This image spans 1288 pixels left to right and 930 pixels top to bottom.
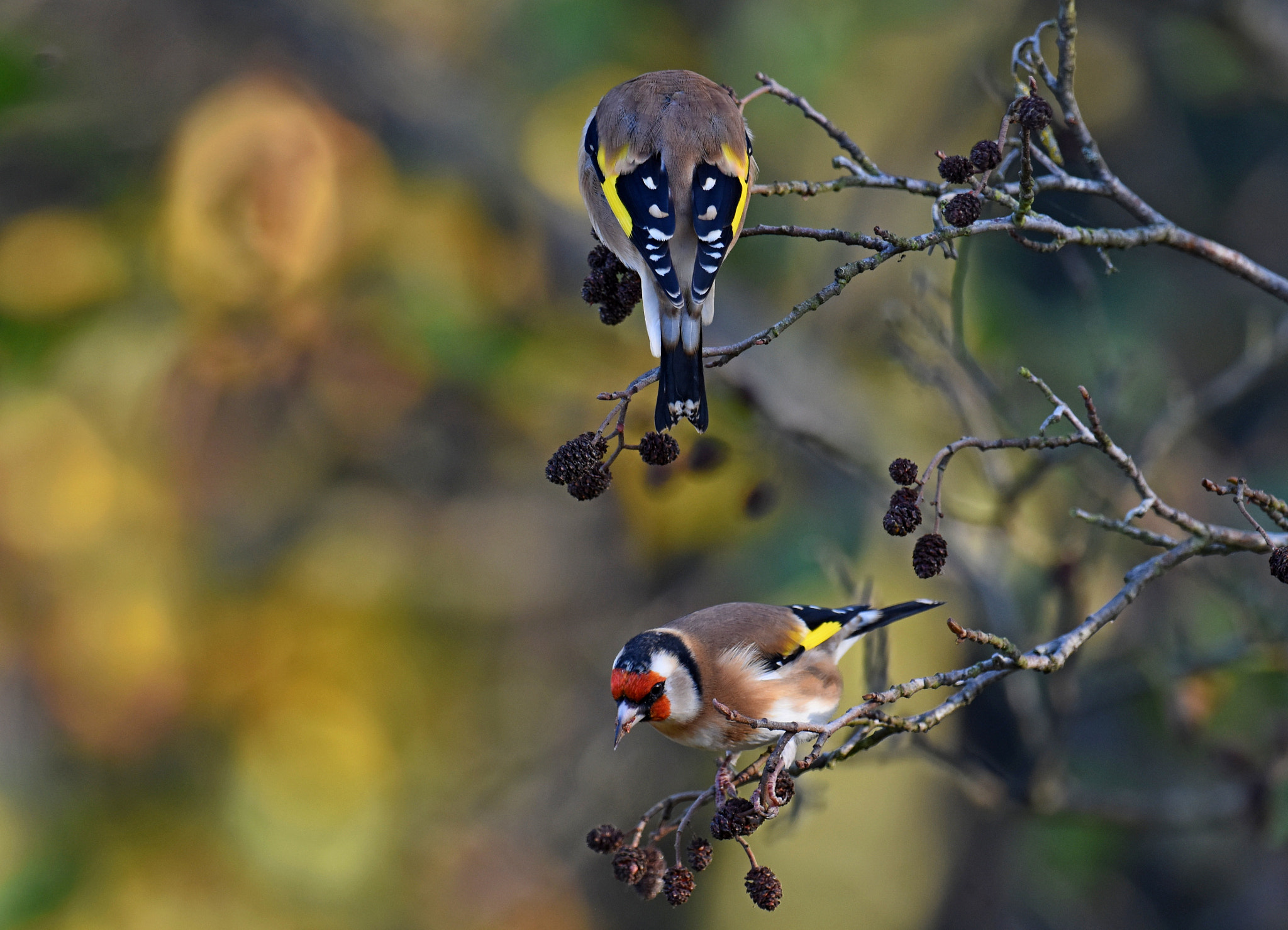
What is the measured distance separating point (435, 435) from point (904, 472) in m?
6.13

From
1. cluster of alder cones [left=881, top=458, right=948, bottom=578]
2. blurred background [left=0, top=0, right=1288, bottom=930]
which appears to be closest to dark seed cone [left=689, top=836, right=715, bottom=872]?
cluster of alder cones [left=881, top=458, right=948, bottom=578]

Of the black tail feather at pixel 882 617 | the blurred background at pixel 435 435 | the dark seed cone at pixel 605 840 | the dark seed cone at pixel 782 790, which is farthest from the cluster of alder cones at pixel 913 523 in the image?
the blurred background at pixel 435 435

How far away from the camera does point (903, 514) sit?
187 centimetres

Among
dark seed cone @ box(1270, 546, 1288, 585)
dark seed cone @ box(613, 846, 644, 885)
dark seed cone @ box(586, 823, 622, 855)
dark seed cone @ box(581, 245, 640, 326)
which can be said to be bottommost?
dark seed cone @ box(613, 846, 644, 885)

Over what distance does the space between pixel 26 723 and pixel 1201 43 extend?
8063mm

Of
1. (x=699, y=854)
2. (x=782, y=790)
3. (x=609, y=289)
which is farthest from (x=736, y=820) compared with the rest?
(x=609, y=289)

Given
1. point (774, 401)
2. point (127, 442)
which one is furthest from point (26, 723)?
point (774, 401)

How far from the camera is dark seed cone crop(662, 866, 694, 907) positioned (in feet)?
6.16

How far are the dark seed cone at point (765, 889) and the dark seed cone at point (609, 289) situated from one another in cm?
125

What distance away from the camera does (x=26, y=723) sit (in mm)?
7348

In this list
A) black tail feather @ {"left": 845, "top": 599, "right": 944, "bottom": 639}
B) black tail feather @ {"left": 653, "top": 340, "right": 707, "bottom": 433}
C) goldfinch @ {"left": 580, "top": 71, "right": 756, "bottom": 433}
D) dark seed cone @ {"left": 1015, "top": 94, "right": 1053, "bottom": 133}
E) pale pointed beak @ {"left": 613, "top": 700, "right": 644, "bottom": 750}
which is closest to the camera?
dark seed cone @ {"left": 1015, "top": 94, "right": 1053, "bottom": 133}

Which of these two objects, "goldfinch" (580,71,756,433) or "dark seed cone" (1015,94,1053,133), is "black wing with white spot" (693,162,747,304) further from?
"dark seed cone" (1015,94,1053,133)

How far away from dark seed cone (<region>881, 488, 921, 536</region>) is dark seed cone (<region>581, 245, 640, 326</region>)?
93 cm

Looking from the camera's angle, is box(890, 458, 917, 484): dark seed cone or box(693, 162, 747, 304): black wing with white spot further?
box(693, 162, 747, 304): black wing with white spot
